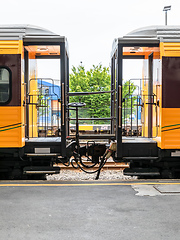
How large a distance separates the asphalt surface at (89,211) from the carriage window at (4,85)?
1.76 metres

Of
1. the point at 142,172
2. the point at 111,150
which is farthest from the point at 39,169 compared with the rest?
the point at 142,172

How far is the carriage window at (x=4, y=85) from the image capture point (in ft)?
18.5

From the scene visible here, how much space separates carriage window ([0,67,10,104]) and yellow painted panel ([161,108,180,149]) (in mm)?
3247

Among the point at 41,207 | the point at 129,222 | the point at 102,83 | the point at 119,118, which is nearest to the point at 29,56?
the point at 119,118

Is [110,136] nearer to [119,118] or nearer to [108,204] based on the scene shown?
[119,118]

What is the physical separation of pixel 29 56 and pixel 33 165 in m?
2.86

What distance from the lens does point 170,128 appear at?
563 centimetres

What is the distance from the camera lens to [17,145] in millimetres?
5602

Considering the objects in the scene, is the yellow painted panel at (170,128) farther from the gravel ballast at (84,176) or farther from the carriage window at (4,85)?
the carriage window at (4,85)

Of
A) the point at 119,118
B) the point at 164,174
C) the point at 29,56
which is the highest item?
the point at 29,56

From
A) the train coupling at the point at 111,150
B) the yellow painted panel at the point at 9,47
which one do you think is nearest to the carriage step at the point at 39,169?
the train coupling at the point at 111,150

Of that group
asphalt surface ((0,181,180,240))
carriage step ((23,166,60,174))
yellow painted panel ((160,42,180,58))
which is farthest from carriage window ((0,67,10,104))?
yellow painted panel ((160,42,180,58))

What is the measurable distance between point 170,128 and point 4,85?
11.7 feet

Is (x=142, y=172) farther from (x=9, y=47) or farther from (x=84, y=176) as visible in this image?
(x=9, y=47)
